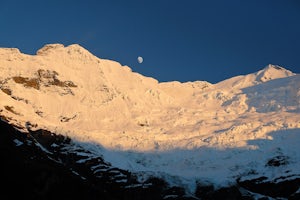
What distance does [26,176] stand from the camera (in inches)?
7751

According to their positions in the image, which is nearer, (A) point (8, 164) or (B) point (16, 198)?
(B) point (16, 198)

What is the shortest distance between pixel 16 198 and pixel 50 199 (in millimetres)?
19362

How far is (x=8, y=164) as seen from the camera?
195375 mm

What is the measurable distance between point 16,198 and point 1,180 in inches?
272

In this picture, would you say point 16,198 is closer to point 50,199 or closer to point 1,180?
point 1,180

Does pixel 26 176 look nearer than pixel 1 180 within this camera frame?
No

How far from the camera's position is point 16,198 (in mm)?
179000

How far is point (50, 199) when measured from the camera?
647 ft

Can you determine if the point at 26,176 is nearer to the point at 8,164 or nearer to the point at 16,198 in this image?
the point at 8,164

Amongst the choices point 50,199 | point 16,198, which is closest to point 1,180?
point 16,198

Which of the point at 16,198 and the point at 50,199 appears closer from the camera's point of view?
the point at 16,198

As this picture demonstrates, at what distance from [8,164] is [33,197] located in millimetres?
12687

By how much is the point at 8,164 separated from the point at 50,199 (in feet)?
48.4

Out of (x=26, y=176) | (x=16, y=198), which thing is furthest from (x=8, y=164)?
(x=16, y=198)
